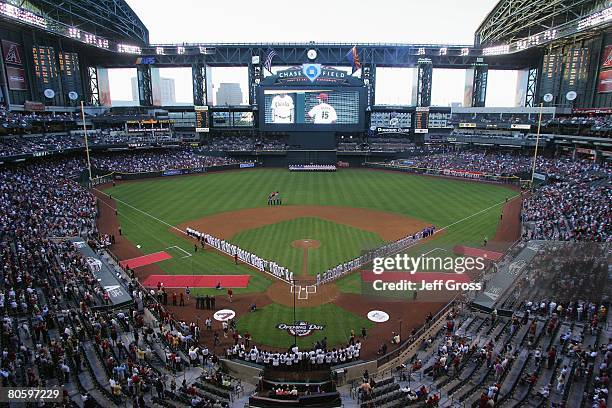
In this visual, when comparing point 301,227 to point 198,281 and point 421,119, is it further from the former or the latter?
point 421,119

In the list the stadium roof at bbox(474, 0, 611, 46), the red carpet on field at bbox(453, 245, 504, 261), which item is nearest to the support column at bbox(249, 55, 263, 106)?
the stadium roof at bbox(474, 0, 611, 46)

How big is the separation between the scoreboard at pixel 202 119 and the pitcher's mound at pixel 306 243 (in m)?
61.9

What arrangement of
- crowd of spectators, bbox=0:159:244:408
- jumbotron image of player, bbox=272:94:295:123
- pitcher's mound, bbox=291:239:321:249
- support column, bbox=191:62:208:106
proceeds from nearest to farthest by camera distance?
crowd of spectators, bbox=0:159:244:408 < pitcher's mound, bbox=291:239:321:249 < jumbotron image of player, bbox=272:94:295:123 < support column, bbox=191:62:208:106

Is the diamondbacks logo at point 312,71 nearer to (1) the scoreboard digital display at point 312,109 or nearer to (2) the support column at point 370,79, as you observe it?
(1) the scoreboard digital display at point 312,109

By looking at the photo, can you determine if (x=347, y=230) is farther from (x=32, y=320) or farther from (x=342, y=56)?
(x=342, y=56)

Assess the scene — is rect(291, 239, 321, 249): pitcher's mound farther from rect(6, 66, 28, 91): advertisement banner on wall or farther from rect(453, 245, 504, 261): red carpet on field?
rect(6, 66, 28, 91): advertisement banner on wall

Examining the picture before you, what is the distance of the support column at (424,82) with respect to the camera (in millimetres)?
86875

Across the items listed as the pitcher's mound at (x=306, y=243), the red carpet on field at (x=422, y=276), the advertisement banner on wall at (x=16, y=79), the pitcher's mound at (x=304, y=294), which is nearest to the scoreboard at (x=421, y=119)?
the pitcher's mound at (x=306, y=243)

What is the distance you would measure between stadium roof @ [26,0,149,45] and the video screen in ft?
110

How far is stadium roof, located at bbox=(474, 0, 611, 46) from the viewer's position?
214 feet

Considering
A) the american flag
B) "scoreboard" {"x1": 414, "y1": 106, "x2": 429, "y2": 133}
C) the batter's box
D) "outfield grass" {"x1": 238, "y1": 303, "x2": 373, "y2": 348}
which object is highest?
A: the american flag

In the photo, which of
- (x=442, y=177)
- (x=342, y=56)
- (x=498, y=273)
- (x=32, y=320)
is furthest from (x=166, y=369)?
(x=342, y=56)

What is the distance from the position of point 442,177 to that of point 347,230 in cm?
3728

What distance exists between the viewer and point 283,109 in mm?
80188
